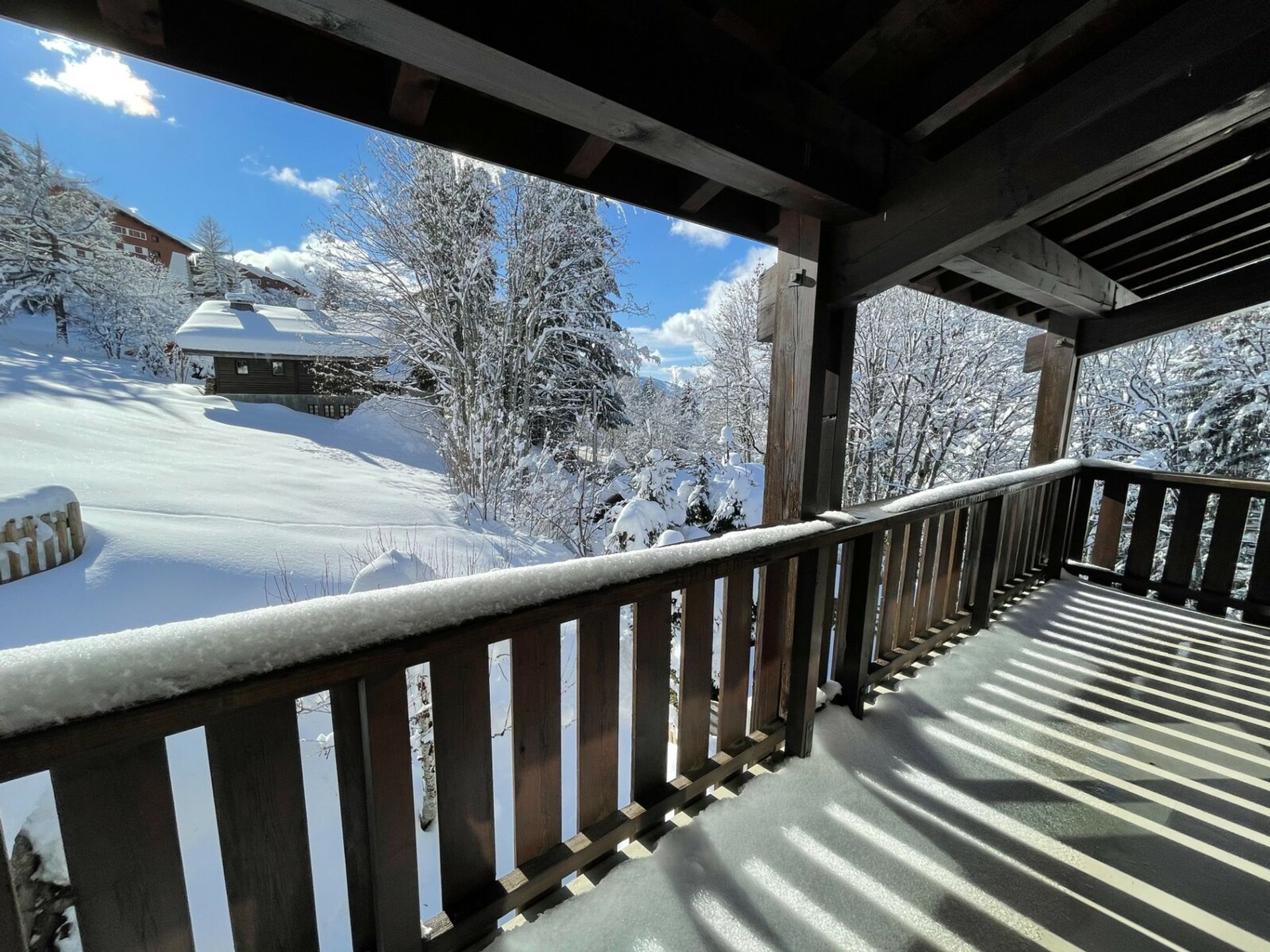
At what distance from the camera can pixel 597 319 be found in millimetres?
8984

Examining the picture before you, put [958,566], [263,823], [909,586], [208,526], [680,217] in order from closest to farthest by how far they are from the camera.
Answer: [263,823] → [680,217] → [909,586] → [958,566] → [208,526]

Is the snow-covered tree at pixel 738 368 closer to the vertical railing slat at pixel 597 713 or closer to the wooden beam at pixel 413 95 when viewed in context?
the vertical railing slat at pixel 597 713

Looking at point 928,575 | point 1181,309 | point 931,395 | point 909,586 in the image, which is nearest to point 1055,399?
point 1181,309

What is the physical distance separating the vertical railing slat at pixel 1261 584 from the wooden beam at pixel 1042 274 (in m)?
1.54

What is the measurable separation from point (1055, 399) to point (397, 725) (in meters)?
4.73

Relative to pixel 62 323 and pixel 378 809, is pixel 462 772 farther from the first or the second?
pixel 62 323

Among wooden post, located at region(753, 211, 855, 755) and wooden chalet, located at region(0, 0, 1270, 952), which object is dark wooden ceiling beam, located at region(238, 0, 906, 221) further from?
wooden post, located at region(753, 211, 855, 755)

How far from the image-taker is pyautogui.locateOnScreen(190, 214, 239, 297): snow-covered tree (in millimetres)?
23500

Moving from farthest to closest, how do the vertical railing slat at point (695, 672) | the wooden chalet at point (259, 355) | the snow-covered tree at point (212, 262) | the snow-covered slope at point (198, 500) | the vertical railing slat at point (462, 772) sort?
the snow-covered tree at point (212, 262)
the wooden chalet at point (259, 355)
the snow-covered slope at point (198, 500)
the vertical railing slat at point (695, 672)
the vertical railing slat at point (462, 772)

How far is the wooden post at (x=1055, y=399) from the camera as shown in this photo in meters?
3.71

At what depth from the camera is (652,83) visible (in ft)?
3.74

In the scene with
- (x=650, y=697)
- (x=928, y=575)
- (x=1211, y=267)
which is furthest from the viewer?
(x=1211, y=267)

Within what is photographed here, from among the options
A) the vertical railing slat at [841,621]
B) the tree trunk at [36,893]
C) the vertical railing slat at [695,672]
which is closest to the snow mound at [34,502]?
the tree trunk at [36,893]

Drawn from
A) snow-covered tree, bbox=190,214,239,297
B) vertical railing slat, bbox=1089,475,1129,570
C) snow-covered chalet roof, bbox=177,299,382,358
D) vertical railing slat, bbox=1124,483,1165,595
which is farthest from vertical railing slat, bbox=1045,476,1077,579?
snow-covered tree, bbox=190,214,239,297
